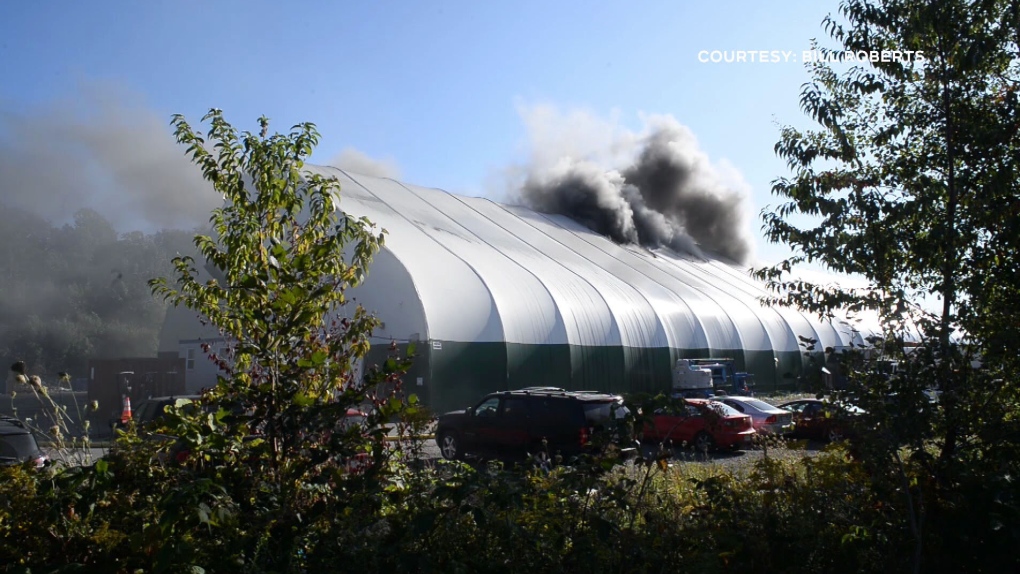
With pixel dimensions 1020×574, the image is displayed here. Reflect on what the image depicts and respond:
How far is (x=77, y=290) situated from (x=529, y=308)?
57782mm

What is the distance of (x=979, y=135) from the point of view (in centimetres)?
581

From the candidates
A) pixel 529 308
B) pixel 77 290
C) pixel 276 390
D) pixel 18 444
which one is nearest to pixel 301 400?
pixel 276 390

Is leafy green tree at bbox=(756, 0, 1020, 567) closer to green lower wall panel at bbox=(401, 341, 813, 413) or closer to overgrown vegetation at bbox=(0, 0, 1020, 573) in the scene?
overgrown vegetation at bbox=(0, 0, 1020, 573)

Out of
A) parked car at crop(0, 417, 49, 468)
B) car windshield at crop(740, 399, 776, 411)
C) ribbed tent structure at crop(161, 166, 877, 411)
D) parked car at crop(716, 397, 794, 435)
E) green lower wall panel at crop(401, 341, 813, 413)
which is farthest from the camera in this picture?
ribbed tent structure at crop(161, 166, 877, 411)

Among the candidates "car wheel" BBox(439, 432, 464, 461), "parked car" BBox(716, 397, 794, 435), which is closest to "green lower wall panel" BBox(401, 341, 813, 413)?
"parked car" BBox(716, 397, 794, 435)

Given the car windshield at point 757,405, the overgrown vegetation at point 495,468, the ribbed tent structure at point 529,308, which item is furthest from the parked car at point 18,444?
the car windshield at point 757,405

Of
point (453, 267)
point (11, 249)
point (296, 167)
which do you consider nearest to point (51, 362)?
point (11, 249)

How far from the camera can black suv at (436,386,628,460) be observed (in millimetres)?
13070

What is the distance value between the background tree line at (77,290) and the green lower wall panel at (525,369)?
135ft

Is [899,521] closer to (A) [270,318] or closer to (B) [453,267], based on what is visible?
(A) [270,318]

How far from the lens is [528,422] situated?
1341cm

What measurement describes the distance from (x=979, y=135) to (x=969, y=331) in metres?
1.61

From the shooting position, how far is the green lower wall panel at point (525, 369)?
70.2ft

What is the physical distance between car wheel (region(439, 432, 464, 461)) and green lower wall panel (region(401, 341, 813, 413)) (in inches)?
237
